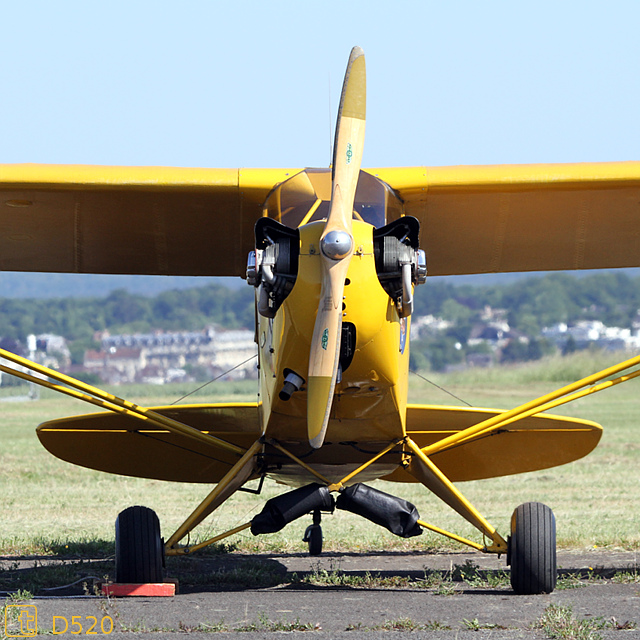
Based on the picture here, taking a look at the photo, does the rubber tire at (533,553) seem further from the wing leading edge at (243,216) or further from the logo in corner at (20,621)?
the logo in corner at (20,621)

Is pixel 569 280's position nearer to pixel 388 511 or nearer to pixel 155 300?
pixel 155 300

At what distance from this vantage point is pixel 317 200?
670cm

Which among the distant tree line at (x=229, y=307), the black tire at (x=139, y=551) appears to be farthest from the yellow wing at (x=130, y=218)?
the distant tree line at (x=229, y=307)

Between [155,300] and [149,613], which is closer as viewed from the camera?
[149,613]

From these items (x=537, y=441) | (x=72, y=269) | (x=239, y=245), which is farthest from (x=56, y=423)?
(x=537, y=441)

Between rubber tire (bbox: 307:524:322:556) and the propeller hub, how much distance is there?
3679 millimetres

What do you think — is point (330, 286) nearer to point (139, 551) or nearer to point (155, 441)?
point (139, 551)

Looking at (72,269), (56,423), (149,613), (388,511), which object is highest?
(72,269)

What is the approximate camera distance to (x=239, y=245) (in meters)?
8.22

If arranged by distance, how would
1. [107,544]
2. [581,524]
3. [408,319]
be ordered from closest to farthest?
[408,319]
[107,544]
[581,524]

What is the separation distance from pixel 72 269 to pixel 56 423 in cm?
133

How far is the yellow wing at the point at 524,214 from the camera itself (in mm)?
7613

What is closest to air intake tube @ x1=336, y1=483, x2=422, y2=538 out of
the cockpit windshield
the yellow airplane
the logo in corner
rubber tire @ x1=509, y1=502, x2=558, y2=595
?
the yellow airplane

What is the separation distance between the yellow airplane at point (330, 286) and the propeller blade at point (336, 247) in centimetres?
1
